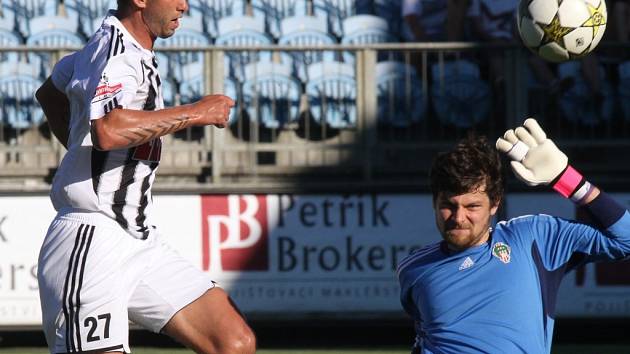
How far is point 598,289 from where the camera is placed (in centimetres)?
998

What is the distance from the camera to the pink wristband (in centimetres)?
439

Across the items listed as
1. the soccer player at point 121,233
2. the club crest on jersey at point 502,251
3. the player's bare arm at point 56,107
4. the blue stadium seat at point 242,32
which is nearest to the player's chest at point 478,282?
the club crest on jersey at point 502,251

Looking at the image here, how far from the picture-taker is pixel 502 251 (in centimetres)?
464

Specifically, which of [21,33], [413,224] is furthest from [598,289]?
[21,33]

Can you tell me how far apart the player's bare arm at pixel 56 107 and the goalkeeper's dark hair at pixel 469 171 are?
1.85m

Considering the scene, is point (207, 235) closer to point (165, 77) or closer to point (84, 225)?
point (165, 77)

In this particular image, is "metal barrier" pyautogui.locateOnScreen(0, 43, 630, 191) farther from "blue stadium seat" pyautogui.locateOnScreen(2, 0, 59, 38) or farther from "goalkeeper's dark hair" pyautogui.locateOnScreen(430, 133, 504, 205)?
"goalkeeper's dark hair" pyautogui.locateOnScreen(430, 133, 504, 205)

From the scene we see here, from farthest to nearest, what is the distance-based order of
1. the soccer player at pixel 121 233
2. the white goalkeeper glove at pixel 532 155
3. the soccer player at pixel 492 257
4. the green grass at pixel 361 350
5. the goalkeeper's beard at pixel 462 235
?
the green grass at pixel 361 350 < the soccer player at pixel 121 233 < the goalkeeper's beard at pixel 462 235 < the soccer player at pixel 492 257 < the white goalkeeper glove at pixel 532 155

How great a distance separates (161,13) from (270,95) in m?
5.35

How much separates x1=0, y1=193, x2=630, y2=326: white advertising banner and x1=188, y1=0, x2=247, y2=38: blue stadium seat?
8.06 ft

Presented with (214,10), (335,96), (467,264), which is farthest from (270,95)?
(467,264)

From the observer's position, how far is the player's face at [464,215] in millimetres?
4523

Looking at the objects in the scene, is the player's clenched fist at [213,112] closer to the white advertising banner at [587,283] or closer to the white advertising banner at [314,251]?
the white advertising banner at [314,251]

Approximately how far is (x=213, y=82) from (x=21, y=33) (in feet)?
8.59
